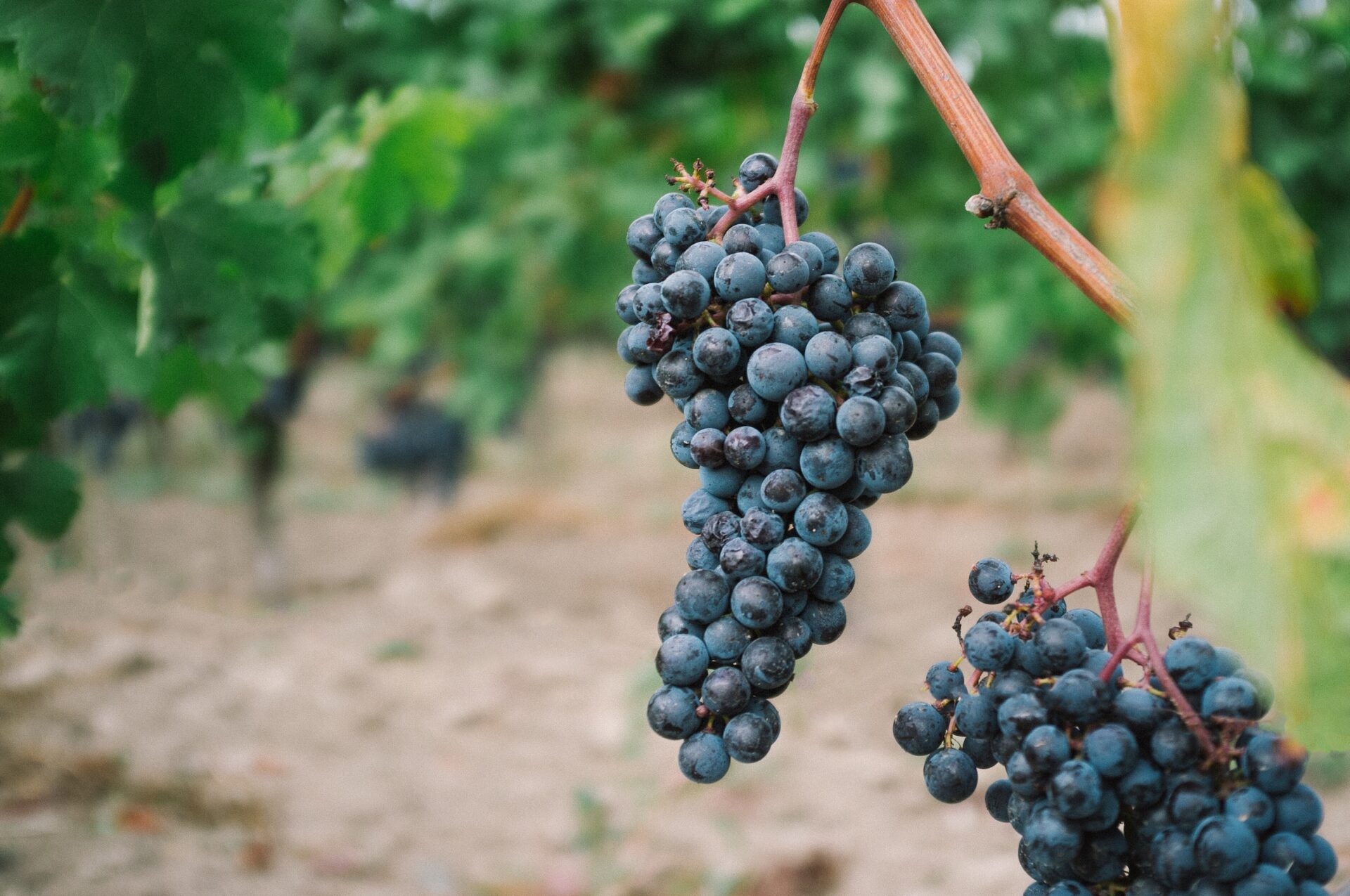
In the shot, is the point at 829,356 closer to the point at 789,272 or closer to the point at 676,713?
the point at 789,272

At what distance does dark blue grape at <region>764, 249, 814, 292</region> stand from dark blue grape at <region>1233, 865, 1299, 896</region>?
53 cm

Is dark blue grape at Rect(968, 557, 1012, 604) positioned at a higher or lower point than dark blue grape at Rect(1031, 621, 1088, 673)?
higher

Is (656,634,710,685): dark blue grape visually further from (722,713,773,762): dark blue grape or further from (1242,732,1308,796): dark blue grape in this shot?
(1242,732,1308,796): dark blue grape

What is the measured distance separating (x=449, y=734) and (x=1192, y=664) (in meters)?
2.86

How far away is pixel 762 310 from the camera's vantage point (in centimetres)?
82

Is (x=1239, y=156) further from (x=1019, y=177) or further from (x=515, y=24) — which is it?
(x=515, y=24)

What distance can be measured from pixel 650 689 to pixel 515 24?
7.24 ft

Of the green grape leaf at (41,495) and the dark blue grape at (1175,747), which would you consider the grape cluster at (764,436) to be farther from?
the green grape leaf at (41,495)

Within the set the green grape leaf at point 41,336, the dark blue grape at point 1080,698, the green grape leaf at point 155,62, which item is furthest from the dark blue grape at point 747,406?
the green grape leaf at point 41,336

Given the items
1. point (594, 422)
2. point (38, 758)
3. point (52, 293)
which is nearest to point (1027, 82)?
point (52, 293)

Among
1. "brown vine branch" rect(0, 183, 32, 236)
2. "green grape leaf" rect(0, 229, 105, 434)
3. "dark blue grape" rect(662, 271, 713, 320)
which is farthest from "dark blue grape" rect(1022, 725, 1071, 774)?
"brown vine branch" rect(0, 183, 32, 236)

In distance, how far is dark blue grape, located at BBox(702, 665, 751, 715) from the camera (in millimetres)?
801

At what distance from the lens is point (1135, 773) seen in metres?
0.71

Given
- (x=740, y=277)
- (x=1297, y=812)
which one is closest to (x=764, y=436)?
(x=740, y=277)
